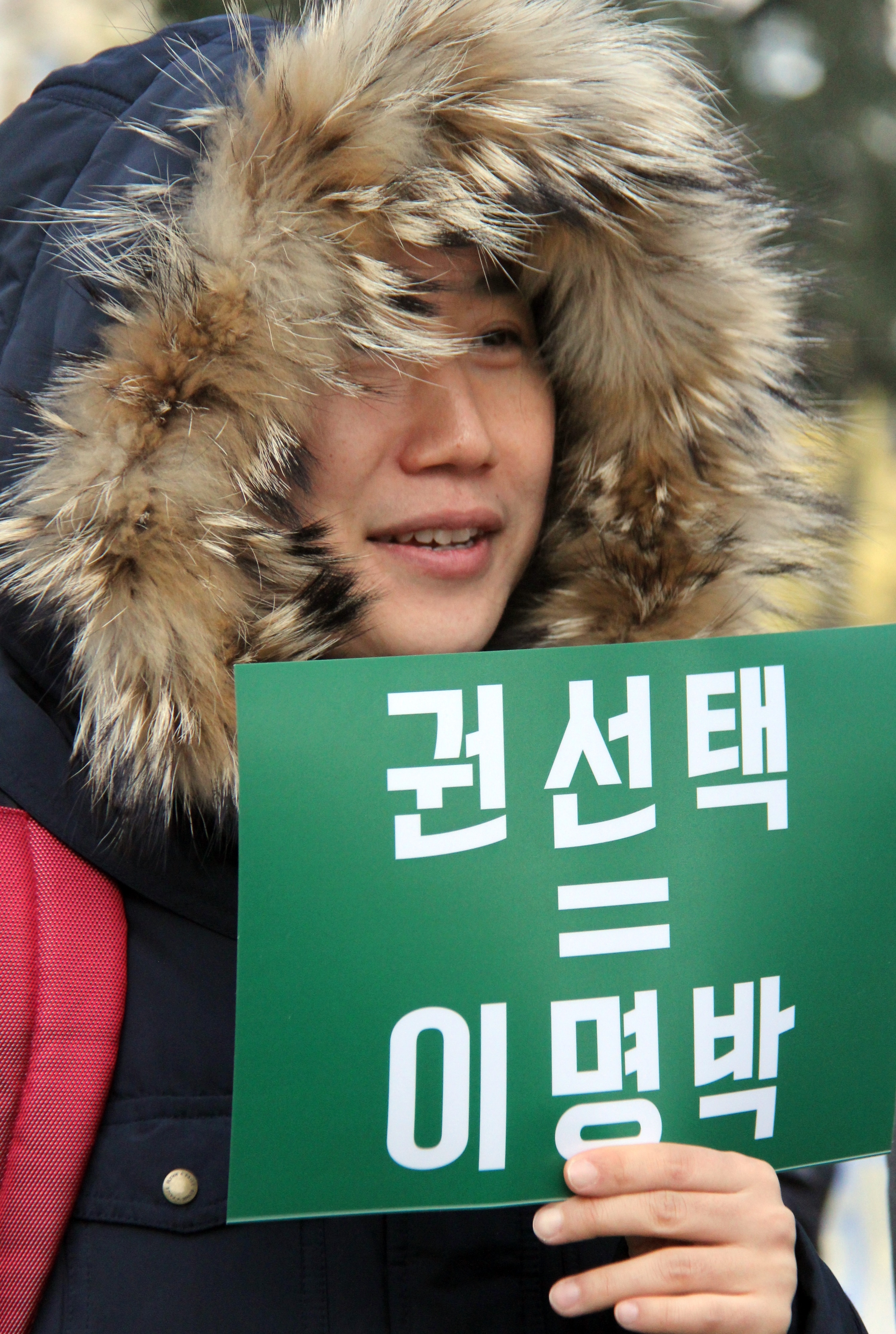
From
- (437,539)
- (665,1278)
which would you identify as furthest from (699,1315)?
(437,539)

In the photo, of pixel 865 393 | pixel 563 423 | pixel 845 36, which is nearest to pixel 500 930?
pixel 563 423

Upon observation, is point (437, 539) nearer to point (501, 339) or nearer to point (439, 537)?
point (439, 537)

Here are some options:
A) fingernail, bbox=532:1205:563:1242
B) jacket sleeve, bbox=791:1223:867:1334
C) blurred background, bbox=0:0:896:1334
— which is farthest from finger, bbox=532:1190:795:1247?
blurred background, bbox=0:0:896:1334

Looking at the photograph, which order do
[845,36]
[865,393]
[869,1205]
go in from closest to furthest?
[869,1205]
[845,36]
[865,393]

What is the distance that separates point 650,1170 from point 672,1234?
0.05 meters

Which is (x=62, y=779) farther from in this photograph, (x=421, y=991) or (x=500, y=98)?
(x=500, y=98)

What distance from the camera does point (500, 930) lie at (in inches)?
32.6

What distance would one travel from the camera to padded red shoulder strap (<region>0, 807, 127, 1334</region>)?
808 millimetres

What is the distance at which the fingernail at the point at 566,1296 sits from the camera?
817 millimetres

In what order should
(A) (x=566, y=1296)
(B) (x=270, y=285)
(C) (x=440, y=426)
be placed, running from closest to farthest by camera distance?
(A) (x=566, y=1296) < (B) (x=270, y=285) < (C) (x=440, y=426)

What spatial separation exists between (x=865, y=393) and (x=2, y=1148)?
4.15 meters

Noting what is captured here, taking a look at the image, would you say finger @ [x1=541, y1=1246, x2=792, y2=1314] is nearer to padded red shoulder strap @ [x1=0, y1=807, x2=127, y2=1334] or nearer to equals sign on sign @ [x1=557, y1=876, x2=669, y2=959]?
equals sign on sign @ [x1=557, y1=876, x2=669, y2=959]

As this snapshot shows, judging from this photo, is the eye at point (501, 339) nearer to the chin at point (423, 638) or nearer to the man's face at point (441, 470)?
the man's face at point (441, 470)

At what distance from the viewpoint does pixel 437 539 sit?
3.68ft
